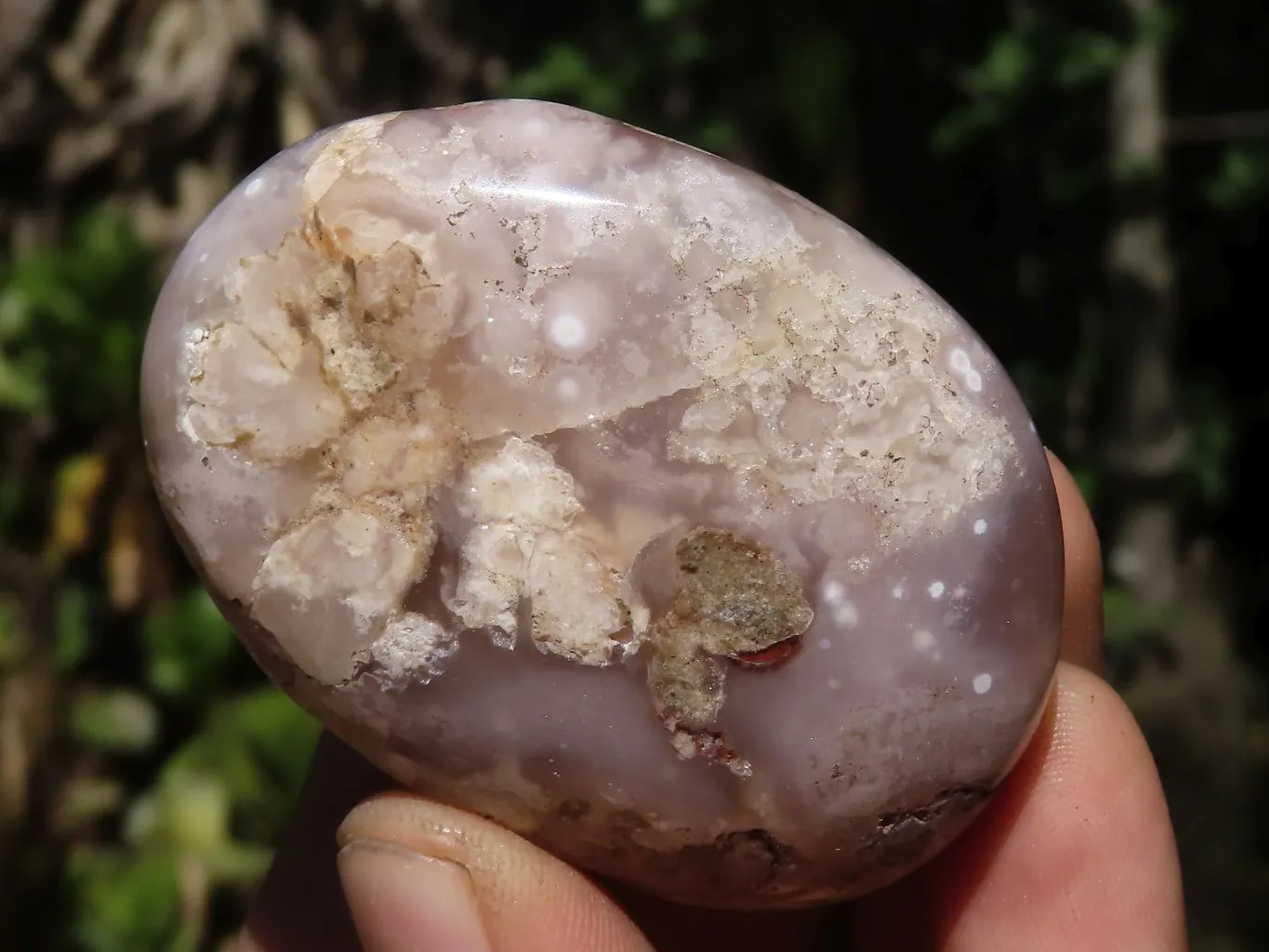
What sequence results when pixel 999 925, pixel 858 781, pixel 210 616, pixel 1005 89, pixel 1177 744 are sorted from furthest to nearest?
pixel 1177 744 → pixel 1005 89 → pixel 210 616 → pixel 999 925 → pixel 858 781

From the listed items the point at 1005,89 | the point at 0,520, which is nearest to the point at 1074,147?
the point at 1005,89

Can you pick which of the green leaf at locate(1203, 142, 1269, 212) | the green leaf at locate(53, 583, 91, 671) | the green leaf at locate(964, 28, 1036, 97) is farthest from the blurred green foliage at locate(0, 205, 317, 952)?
the green leaf at locate(1203, 142, 1269, 212)

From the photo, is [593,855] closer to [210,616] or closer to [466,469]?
[466,469]

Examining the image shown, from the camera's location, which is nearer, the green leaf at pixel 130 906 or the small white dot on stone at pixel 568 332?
the small white dot on stone at pixel 568 332

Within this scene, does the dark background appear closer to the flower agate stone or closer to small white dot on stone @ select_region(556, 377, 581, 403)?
the flower agate stone

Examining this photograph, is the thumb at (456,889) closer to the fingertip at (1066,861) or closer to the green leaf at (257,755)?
the fingertip at (1066,861)

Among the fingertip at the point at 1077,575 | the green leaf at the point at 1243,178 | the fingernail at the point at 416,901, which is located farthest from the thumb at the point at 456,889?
the green leaf at the point at 1243,178

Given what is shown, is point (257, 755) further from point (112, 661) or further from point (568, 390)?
point (568, 390)

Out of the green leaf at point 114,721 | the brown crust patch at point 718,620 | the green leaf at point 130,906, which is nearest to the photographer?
the brown crust patch at point 718,620
